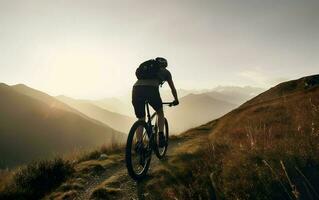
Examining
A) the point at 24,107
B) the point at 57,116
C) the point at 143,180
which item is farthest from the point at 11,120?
the point at 143,180

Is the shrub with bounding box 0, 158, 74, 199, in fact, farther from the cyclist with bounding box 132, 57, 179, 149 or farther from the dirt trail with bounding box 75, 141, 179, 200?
the cyclist with bounding box 132, 57, 179, 149

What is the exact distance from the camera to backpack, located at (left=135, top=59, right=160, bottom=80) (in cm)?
700

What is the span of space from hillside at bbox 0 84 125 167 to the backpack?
115 m

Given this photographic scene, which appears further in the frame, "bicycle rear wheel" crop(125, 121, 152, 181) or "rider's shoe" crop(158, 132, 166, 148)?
"rider's shoe" crop(158, 132, 166, 148)

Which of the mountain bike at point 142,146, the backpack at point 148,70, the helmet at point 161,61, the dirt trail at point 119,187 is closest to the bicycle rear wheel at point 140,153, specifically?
the mountain bike at point 142,146

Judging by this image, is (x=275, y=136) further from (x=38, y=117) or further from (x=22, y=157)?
(x=38, y=117)

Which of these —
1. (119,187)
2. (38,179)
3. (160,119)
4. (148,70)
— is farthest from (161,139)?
(38,179)

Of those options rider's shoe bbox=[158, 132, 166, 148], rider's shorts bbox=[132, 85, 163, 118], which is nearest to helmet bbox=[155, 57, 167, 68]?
rider's shorts bbox=[132, 85, 163, 118]

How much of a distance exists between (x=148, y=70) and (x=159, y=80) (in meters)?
0.42

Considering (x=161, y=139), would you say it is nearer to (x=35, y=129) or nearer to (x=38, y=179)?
(x=38, y=179)

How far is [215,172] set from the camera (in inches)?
200

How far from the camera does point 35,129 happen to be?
13462cm

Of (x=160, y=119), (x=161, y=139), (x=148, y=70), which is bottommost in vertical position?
(x=161, y=139)

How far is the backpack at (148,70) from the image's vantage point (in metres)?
7.00
